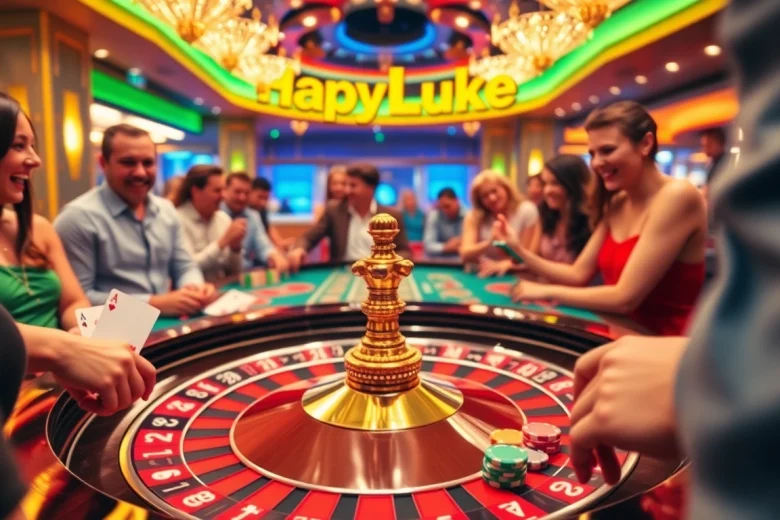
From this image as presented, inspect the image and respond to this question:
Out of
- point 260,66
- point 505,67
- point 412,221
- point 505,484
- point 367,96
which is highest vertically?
point 505,67

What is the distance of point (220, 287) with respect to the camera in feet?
7.61

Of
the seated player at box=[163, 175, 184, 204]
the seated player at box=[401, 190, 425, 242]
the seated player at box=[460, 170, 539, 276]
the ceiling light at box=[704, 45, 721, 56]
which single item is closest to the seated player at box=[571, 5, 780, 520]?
the seated player at box=[460, 170, 539, 276]

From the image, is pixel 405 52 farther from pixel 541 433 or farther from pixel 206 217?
pixel 541 433

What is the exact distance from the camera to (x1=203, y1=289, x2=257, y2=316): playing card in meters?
1.79

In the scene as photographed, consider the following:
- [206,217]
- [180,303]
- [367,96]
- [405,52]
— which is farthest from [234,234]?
[405,52]

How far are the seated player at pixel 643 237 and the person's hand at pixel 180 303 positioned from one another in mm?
1024

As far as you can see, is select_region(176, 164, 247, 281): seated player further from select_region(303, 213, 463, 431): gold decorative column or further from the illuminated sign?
select_region(303, 213, 463, 431): gold decorative column

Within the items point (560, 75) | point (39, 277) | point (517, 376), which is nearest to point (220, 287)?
point (39, 277)

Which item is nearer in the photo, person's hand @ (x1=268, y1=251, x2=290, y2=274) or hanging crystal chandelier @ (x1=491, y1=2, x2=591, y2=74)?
person's hand @ (x1=268, y1=251, x2=290, y2=274)

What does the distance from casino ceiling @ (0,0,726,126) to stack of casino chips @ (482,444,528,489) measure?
2971 millimetres

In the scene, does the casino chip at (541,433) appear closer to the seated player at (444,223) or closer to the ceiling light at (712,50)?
the seated player at (444,223)

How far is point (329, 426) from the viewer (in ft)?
2.95

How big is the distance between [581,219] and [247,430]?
239cm

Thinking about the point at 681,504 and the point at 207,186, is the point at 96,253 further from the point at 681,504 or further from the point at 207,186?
the point at 681,504
